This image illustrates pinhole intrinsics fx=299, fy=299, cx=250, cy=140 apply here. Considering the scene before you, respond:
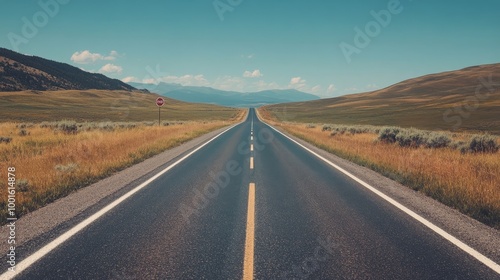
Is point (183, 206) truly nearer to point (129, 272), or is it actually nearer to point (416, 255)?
point (129, 272)

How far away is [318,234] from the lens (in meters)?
4.82

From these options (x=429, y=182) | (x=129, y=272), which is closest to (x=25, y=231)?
(x=129, y=272)

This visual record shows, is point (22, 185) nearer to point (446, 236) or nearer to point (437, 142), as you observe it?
point (446, 236)

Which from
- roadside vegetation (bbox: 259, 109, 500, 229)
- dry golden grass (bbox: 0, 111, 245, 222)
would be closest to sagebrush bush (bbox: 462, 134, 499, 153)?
roadside vegetation (bbox: 259, 109, 500, 229)

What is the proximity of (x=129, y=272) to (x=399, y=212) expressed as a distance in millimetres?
5041

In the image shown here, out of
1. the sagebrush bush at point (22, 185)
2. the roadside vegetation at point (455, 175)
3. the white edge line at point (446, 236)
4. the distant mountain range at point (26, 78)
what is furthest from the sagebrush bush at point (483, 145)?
the distant mountain range at point (26, 78)

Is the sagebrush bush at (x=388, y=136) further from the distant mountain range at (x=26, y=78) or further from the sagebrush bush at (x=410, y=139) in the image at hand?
the distant mountain range at (x=26, y=78)

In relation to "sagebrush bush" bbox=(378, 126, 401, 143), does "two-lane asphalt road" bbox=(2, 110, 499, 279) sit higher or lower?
lower

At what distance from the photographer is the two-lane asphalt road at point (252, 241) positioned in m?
3.64

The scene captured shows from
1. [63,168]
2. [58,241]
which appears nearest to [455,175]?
[58,241]

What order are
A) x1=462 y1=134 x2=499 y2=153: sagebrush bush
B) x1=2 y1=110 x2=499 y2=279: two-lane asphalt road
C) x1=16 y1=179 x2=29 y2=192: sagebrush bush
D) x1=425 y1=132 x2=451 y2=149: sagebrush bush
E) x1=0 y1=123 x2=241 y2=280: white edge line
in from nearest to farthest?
x1=0 y1=123 x2=241 y2=280: white edge line < x1=2 y1=110 x2=499 y2=279: two-lane asphalt road < x1=16 y1=179 x2=29 y2=192: sagebrush bush < x1=462 y1=134 x2=499 y2=153: sagebrush bush < x1=425 y1=132 x2=451 y2=149: sagebrush bush

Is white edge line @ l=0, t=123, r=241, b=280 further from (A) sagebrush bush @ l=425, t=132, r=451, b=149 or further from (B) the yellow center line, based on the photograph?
(A) sagebrush bush @ l=425, t=132, r=451, b=149

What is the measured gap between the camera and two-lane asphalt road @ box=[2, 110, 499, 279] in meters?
3.64

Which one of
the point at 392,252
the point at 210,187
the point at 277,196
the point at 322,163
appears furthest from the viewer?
the point at 322,163
